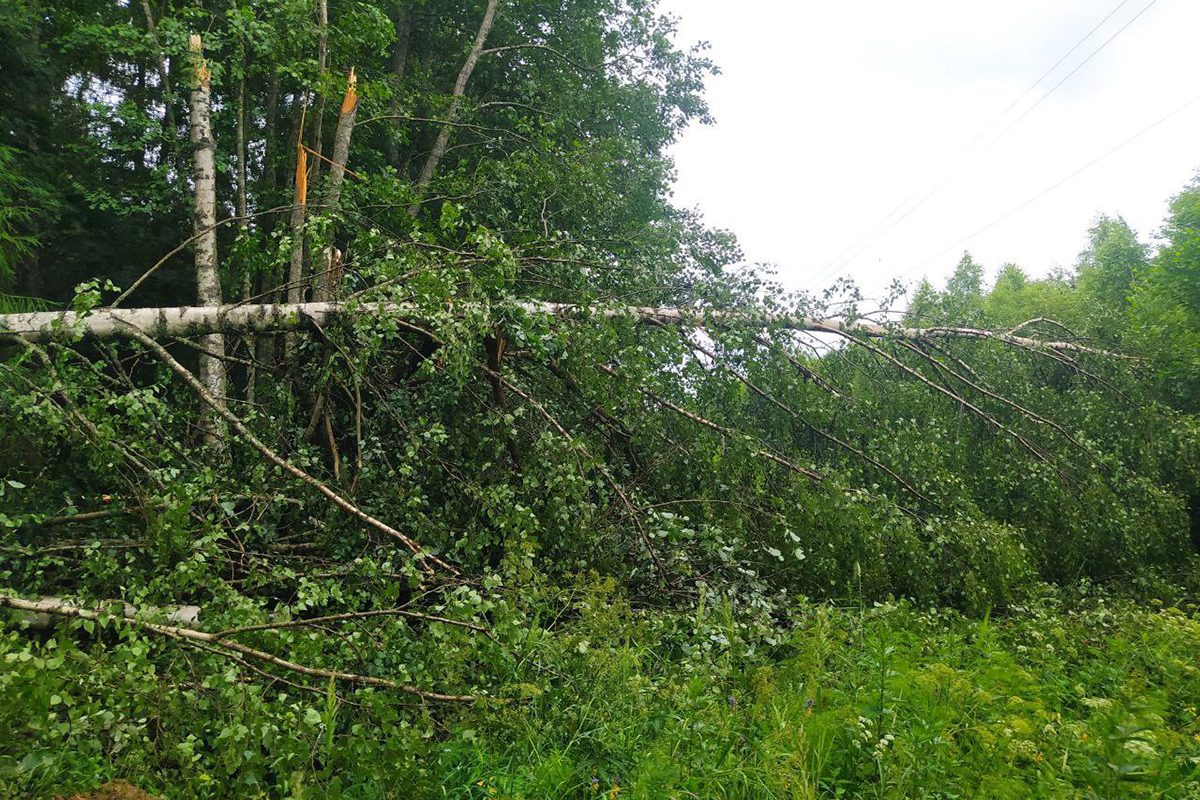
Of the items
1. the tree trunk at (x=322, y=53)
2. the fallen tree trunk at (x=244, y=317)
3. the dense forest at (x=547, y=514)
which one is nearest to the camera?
the dense forest at (x=547, y=514)

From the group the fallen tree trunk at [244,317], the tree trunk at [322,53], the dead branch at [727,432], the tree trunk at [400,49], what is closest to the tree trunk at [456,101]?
the tree trunk at [322,53]

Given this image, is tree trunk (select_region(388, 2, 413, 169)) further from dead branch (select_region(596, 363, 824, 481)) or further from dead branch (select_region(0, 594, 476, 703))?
dead branch (select_region(0, 594, 476, 703))

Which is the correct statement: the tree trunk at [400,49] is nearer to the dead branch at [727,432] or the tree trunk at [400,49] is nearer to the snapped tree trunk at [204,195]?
the snapped tree trunk at [204,195]

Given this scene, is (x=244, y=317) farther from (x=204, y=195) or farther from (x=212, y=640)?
(x=204, y=195)

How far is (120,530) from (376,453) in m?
1.26

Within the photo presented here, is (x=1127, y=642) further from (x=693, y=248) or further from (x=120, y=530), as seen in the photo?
(x=693, y=248)

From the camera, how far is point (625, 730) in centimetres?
253

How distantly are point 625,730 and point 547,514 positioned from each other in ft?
4.40

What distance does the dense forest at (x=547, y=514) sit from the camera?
2193 millimetres

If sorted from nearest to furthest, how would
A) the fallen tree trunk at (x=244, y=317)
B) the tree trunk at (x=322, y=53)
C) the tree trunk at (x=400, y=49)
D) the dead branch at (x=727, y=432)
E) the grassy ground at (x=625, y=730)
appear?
the grassy ground at (x=625, y=730)
the fallen tree trunk at (x=244, y=317)
the dead branch at (x=727, y=432)
the tree trunk at (x=322, y=53)
the tree trunk at (x=400, y=49)

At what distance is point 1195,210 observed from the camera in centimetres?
823

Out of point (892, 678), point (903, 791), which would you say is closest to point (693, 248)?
point (892, 678)

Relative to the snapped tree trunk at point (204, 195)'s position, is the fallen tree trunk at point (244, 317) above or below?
below

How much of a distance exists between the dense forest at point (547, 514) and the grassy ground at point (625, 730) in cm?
2
